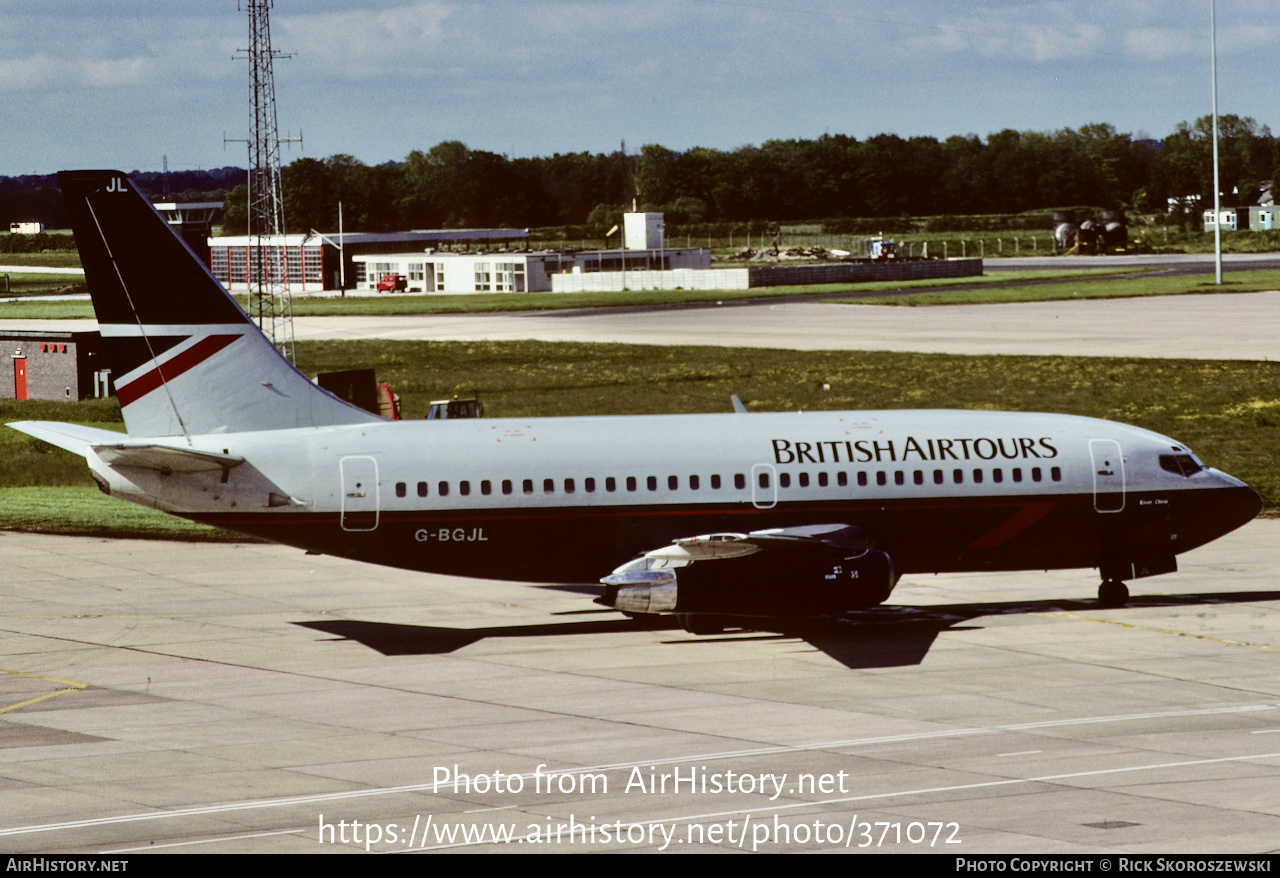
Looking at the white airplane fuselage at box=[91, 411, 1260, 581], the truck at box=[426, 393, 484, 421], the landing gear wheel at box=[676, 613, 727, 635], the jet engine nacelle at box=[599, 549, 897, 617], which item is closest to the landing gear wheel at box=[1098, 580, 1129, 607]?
the white airplane fuselage at box=[91, 411, 1260, 581]

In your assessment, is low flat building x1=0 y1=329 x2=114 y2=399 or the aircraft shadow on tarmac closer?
the aircraft shadow on tarmac

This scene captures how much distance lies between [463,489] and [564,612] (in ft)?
19.3

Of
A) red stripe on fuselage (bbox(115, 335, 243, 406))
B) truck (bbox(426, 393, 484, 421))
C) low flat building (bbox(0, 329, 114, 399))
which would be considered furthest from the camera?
low flat building (bbox(0, 329, 114, 399))

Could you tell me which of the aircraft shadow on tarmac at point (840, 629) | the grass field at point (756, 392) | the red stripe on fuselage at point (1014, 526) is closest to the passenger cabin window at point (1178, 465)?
the red stripe on fuselage at point (1014, 526)

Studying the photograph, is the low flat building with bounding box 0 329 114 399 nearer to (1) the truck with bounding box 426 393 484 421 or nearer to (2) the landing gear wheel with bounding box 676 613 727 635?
(1) the truck with bounding box 426 393 484 421

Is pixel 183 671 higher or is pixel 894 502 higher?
pixel 894 502

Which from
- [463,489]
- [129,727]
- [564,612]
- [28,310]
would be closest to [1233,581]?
[564,612]

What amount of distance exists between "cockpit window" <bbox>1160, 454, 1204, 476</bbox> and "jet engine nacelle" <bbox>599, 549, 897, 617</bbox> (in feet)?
28.4

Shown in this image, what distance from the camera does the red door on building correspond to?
90125 millimetres

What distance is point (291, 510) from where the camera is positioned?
111 feet

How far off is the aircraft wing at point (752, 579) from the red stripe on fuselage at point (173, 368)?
1027 centimetres

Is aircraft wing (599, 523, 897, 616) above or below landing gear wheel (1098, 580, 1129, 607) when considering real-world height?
above

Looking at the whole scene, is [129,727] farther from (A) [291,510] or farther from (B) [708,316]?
(B) [708,316]

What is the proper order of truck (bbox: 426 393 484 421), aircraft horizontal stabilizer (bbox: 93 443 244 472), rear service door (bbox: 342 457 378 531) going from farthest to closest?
truck (bbox: 426 393 484 421), rear service door (bbox: 342 457 378 531), aircraft horizontal stabilizer (bbox: 93 443 244 472)
